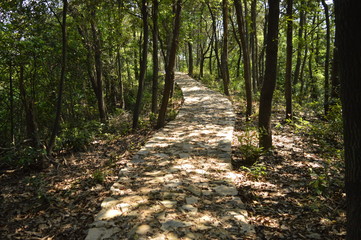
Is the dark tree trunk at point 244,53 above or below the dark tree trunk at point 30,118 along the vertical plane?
above

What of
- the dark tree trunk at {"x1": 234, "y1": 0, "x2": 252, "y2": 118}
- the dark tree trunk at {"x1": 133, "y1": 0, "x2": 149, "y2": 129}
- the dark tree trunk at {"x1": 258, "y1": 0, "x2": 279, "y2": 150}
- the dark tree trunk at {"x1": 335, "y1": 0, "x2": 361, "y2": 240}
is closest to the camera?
the dark tree trunk at {"x1": 335, "y1": 0, "x2": 361, "y2": 240}

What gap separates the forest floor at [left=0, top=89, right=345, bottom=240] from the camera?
342cm

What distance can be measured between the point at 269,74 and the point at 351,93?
372 cm

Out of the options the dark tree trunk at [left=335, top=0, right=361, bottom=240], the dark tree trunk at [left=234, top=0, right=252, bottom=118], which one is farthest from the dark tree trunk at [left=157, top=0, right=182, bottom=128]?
the dark tree trunk at [left=335, top=0, right=361, bottom=240]

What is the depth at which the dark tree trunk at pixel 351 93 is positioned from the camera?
2188 mm

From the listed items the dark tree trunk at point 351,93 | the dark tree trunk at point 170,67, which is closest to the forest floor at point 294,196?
the dark tree trunk at point 351,93

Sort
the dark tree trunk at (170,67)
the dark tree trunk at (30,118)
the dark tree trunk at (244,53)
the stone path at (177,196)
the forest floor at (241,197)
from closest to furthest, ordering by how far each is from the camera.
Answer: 1. the stone path at (177,196)
2. the forest floor at (241,197)
3. the dark tree trunk at (30,118)
4. the dark tree trunk at (170,67)
5. the dark tree trunk at (244,53)

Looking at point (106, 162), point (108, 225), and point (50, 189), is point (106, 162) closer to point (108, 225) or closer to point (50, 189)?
point (50, 189)

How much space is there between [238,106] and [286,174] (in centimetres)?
759

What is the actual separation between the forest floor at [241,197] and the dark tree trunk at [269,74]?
55 centimetres

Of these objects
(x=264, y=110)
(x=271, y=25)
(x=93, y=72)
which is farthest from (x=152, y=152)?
(x=93, y=72)

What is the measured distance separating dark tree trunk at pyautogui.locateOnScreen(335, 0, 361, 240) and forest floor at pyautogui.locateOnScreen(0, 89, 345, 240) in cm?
97

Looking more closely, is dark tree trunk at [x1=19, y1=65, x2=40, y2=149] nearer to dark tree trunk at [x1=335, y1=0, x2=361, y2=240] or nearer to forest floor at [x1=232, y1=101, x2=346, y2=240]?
forest floor at [x1=232, y1=101, x2=346, y2=240]

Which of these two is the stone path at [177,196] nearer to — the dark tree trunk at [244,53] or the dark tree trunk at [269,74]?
the dark tree trunk at [269,74]
